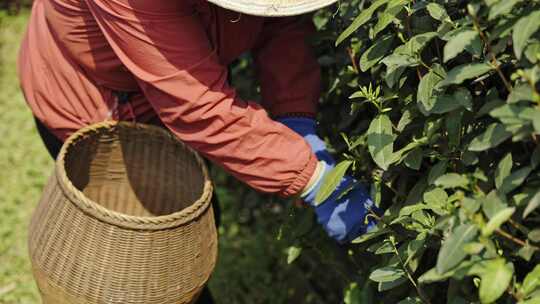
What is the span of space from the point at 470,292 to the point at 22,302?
6.38 ft

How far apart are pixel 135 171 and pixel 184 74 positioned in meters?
0.68

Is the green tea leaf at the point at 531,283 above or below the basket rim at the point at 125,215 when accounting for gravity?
above

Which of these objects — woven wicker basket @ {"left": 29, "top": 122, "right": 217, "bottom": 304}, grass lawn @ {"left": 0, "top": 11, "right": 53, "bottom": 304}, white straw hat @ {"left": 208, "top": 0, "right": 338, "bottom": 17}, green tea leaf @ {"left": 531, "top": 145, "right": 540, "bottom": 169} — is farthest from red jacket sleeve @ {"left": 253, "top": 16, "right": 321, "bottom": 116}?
grass lawn @ {"left": 0, "top": 11, "right": 53, "bottom": 304}

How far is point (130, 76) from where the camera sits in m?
2.12

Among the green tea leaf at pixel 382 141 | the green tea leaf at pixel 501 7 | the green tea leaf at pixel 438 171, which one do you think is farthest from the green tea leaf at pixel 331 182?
the green tea leaf at pixel 501 7

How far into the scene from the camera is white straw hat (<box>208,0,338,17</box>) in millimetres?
1598

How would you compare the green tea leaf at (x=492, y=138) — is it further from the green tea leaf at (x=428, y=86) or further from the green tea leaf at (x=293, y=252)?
the green tea leaf at (x=293, y=252)

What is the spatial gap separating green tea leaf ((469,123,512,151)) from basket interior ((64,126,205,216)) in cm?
97

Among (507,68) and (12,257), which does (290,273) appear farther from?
(507,68)

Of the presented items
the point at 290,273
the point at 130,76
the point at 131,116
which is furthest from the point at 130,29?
the point at 290,273

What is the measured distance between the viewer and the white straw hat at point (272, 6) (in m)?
1.60

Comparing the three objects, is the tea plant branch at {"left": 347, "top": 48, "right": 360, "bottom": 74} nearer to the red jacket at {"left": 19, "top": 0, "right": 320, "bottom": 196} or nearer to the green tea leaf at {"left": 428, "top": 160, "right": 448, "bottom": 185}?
the red jacket at {"left": 19, "top": 0, "right": 320, "bottom": 196}

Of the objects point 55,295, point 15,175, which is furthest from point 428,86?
point 15,175

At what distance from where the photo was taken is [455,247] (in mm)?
1380
